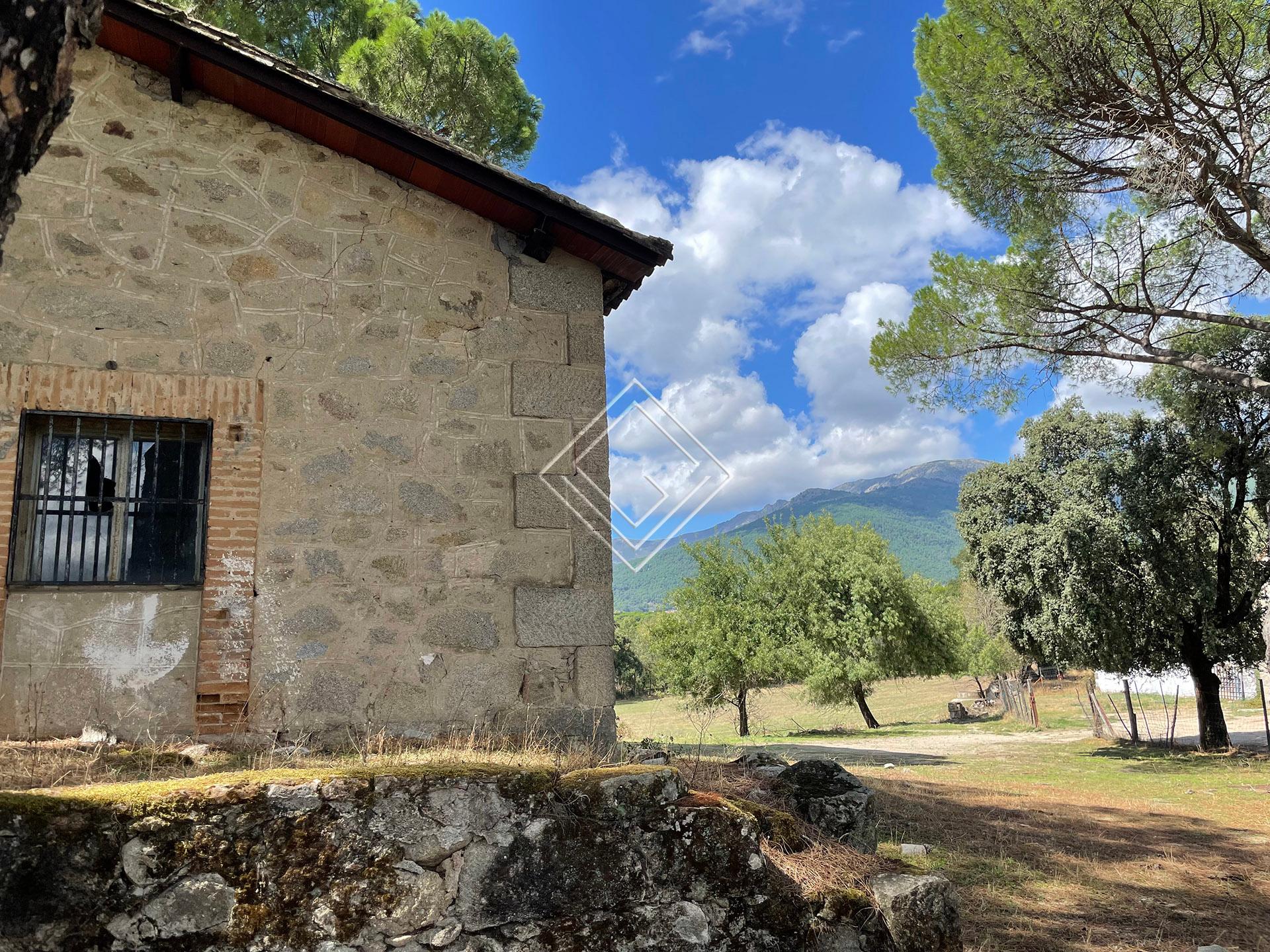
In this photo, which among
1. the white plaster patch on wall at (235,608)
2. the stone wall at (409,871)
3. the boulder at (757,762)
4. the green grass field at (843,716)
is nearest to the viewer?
the stone wall at (409,871)

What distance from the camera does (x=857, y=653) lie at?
24.7m

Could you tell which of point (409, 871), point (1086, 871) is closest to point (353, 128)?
point (409, 871)

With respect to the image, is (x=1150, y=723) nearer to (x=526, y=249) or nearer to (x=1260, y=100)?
(x=1260, y=100)

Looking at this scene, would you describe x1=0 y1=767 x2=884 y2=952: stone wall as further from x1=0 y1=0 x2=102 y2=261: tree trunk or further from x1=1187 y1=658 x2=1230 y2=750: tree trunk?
x1=1187 y1=658 x2=1230 y2=750: tree trunk

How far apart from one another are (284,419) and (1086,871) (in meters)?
6.28

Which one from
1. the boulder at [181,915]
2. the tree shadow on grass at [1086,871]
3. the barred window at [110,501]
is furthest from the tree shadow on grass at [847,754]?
the boulder at [181,915]

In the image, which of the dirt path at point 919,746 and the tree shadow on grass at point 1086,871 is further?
the dirt path at point 919,746

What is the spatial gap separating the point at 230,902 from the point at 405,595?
2769mm

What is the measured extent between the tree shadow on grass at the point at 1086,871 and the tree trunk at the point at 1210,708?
9344 mm

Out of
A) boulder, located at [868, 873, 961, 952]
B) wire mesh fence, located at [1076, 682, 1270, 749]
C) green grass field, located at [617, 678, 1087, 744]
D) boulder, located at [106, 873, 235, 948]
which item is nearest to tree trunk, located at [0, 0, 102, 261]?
boulder, located at [106, 873, 235, 948]

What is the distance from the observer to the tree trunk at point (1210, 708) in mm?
16203

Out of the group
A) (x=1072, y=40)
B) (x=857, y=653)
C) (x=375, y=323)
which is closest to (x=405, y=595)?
(x=375, y=323)

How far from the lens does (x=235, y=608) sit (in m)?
5.05

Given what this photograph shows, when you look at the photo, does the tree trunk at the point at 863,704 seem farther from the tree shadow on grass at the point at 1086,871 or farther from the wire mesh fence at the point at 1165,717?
the tree shadow on grass at the point at 1086,871
